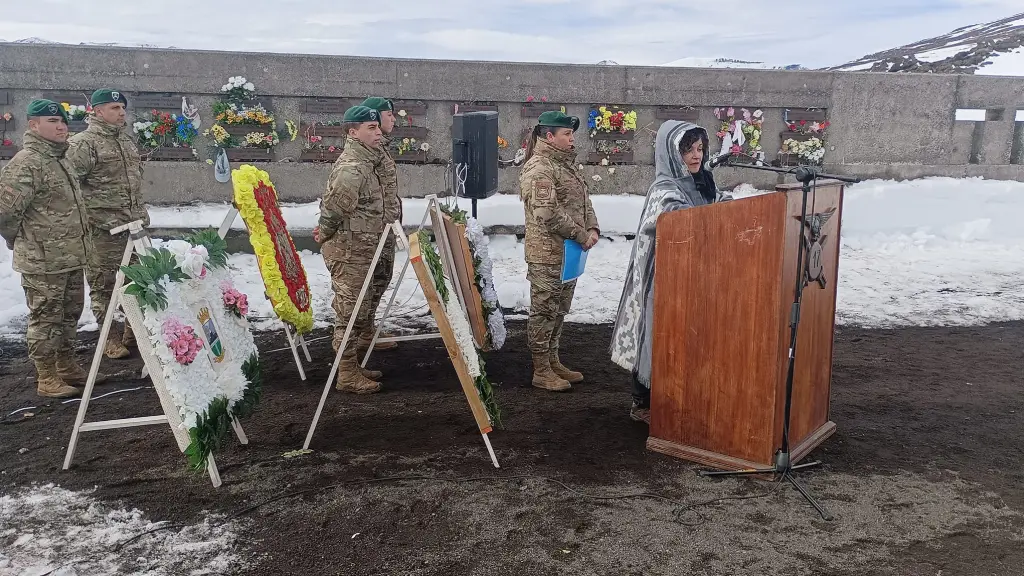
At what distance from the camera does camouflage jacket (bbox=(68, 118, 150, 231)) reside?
595 cm

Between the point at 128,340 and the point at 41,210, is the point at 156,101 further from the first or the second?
the point at 41,210

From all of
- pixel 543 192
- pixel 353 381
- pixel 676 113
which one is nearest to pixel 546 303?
pixel 543 192

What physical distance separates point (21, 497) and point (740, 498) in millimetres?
3699

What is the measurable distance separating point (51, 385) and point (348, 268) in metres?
2.26

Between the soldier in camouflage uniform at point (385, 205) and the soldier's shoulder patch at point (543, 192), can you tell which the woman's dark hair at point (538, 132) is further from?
the soldier in camouflage uniform at point (385, 205)

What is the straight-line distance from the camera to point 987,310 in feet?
24.6

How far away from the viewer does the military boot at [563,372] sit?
5629 millimetres

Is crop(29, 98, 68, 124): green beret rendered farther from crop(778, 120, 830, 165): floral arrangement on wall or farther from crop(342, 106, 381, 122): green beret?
crop(778, 120, 830, 165): floral arrangement on wall

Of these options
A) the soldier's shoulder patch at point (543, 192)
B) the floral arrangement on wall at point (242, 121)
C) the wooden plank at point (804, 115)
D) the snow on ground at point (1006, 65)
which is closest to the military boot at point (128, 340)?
the soldier's shoulder patch at point (543, 192)

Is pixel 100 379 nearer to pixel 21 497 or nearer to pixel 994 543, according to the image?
pixel 21 497

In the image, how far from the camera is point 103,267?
6.09 meters

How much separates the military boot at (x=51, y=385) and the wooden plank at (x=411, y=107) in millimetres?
5788

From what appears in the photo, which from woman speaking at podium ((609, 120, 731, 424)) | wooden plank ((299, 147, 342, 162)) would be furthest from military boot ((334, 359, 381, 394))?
wooden plank ((299, 147, 342, 162))

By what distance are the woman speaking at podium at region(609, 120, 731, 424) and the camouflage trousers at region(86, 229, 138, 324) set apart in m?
4.12
